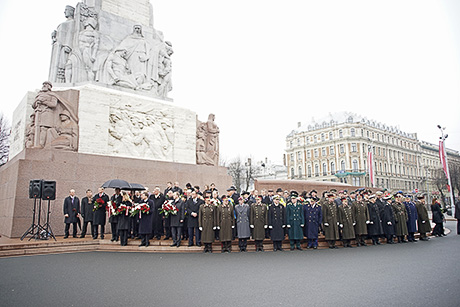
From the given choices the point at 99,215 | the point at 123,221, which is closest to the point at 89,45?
the point at 99,215

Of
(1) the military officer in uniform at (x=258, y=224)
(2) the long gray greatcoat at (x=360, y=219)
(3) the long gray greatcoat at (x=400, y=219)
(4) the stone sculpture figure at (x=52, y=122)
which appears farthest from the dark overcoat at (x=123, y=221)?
(3) the long gray greatcoat at (x=400, y=219)

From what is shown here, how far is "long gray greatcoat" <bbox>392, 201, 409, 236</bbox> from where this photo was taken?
1202 centimetres

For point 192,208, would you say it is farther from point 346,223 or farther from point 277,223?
point 346,223

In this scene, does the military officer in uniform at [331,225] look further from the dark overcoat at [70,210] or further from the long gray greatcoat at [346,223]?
the dark overcoat at [70,210]

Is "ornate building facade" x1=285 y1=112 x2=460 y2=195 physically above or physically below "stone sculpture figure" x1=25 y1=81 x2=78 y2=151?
above

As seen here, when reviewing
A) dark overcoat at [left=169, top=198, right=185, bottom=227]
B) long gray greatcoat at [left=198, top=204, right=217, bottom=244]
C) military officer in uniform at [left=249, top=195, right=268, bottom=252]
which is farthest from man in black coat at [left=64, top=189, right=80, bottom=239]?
military officer in uniform at [left=249, top=195, right=268, bottom=252]

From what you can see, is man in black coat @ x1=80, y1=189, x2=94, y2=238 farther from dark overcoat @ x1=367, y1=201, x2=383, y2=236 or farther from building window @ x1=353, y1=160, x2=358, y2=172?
building window @ x1=353, y1=160, x2=358, y2=172

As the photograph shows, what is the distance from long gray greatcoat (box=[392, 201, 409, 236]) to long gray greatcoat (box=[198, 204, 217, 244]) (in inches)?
284

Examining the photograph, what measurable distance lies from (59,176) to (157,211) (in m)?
3.80

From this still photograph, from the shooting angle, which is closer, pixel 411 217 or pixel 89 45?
pixel 411 217

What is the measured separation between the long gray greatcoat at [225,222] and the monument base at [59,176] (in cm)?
457

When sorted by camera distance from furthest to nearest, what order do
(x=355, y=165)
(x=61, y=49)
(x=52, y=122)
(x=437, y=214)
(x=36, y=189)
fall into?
(x=355, y=165)
(x=61, y=49)
(x=437, y=214)
(x=52, y=122)
(x=36, y=189)

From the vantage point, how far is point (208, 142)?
16.5 m

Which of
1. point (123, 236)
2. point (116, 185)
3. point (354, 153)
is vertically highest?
point (354, 153)
